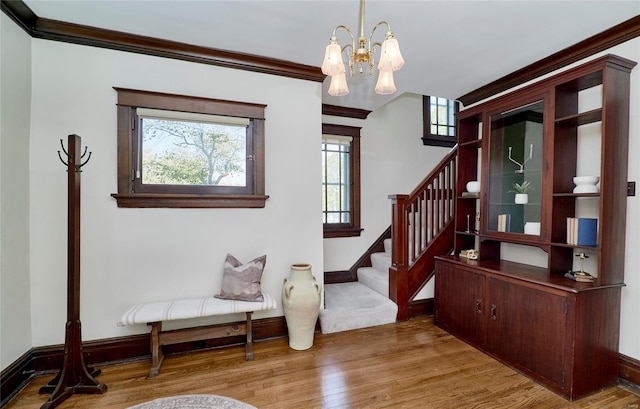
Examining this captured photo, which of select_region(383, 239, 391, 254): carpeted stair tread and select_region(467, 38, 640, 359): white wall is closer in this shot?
select_region(467, 38, 640, 359): white wall

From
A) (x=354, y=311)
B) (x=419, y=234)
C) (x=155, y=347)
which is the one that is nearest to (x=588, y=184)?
(x=419, y=234)

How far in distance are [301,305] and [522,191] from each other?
230 cm

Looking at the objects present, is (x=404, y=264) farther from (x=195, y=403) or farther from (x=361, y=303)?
(x=195, y=403)

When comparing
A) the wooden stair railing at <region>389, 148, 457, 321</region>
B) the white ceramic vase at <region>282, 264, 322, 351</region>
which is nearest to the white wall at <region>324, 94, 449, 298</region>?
the wooden stair railing at <region>389, 148, 457, 321</region>

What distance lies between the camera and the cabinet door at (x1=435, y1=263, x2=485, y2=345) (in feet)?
8.56

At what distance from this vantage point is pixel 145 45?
2.39m

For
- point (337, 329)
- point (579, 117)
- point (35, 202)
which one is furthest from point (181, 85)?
point (579, 117)

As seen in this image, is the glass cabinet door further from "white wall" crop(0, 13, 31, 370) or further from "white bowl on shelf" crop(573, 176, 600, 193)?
"white wall" crop(0, 13, 31, 370)

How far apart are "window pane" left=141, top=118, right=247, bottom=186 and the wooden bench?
1041mm

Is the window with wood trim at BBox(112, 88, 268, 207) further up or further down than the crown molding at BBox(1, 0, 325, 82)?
further down

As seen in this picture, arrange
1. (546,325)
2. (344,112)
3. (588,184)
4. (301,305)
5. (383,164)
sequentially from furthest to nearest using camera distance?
1. (383,164)
2. (344,112)
3. (301,305)
4. (588,184)
5. (546,325)

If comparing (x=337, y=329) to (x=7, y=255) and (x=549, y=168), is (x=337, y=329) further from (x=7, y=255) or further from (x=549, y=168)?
(x=7, y=255)

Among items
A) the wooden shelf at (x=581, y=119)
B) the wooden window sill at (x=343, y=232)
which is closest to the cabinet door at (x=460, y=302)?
the wooden window sill at (x=343, y=232)

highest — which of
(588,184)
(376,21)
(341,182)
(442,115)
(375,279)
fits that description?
(442,115)
